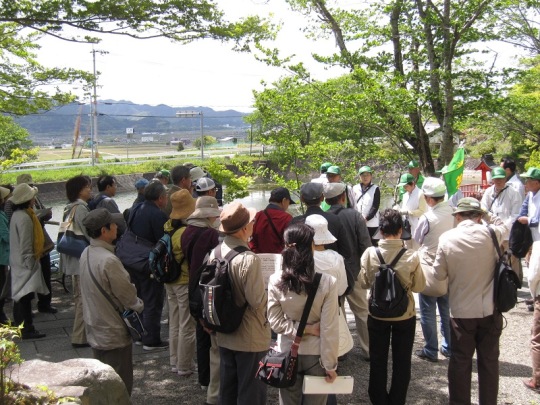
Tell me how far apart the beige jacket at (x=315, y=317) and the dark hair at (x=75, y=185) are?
312 centimetres

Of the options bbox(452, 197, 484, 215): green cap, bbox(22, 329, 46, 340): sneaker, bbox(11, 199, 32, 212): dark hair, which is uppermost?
bbox(452, 197, 484, 215): green cap

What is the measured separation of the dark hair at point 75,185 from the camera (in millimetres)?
5398

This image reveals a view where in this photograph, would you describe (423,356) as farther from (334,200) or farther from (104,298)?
(104,298)

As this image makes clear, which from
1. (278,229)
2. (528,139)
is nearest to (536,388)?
(278,229)

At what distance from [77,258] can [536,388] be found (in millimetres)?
4354

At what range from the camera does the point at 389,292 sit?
3578 mm

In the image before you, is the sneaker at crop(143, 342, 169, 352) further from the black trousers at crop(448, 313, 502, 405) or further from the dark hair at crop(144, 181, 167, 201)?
the black trousers at crop(448, 313, 502, 405)

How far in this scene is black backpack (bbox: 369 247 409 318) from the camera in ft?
11.8

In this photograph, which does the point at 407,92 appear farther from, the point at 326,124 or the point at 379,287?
the point at 379,287

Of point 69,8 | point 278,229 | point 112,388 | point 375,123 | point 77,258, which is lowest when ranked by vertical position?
point 112,388

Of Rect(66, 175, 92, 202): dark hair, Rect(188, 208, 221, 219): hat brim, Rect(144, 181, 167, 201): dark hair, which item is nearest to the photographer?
Rect(188, 208, 221, 219): hat brim

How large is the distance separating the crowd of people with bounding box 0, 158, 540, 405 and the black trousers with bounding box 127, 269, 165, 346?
0.05 ft

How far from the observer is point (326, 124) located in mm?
9469

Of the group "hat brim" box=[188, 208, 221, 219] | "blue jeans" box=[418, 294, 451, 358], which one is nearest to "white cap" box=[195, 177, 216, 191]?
"hat brim" box=[188, 208, 221, 219]
